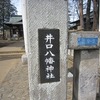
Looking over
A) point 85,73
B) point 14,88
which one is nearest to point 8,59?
point 14,88

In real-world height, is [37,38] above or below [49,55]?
above

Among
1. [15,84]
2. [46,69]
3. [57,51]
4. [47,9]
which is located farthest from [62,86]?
[15,84]

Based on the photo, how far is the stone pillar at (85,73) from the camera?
271 cm

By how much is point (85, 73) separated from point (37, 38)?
1035mm

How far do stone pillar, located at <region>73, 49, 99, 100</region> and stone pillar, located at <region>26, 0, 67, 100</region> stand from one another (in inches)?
13.4

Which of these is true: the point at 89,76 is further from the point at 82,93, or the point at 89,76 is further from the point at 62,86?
the point at 62,86

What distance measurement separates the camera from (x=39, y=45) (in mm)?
2328

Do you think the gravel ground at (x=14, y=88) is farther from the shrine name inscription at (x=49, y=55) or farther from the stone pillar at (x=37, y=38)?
the shrine name inscription at (x=49, y=55)

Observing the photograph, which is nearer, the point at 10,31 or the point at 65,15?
the point at 65,15

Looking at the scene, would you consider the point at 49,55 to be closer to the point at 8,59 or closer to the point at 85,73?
the point at 85,73

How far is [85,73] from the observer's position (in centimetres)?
276

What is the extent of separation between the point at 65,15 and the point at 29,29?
0.55 m

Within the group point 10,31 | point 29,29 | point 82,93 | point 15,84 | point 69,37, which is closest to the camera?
point 29,29

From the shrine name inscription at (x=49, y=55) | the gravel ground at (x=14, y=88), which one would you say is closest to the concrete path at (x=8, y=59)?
the gravel ground at (x=14, y=88)
